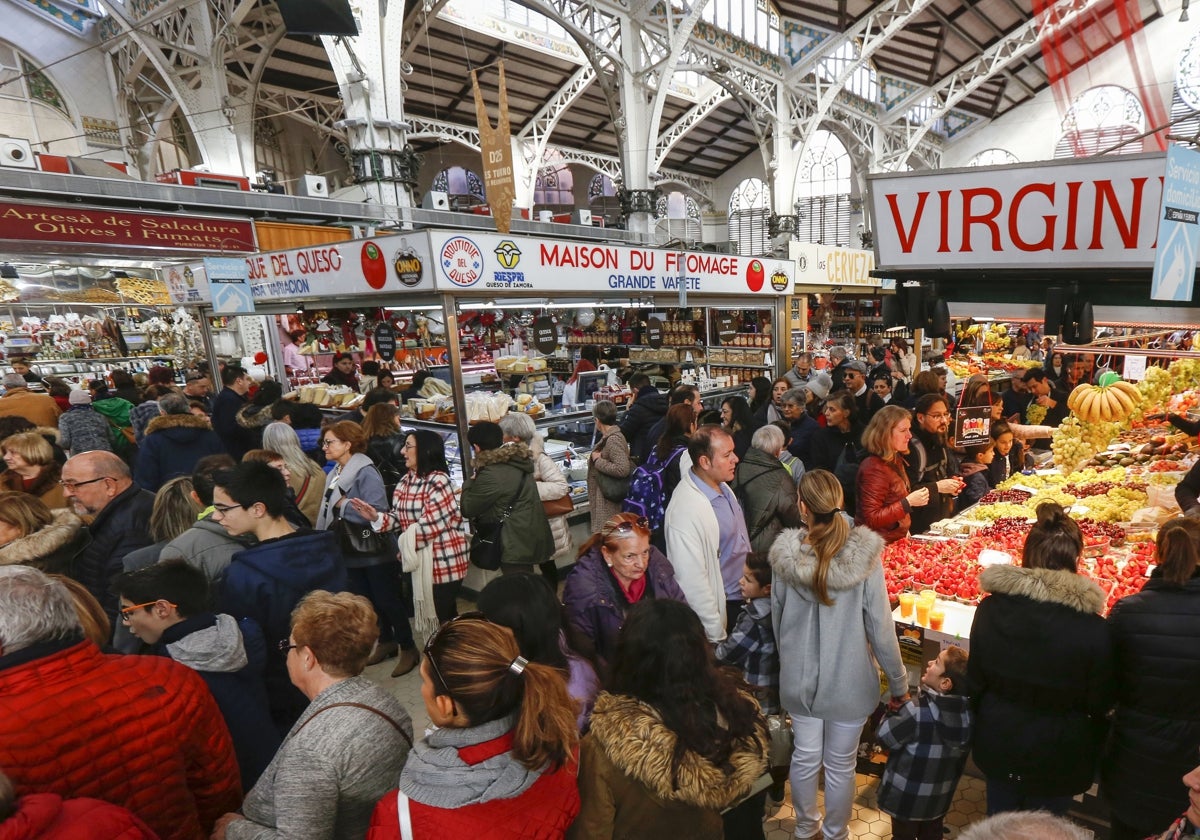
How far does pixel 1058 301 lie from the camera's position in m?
3.05

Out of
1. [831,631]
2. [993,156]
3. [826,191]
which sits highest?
[993,156]

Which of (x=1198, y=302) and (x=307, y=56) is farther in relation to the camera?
(x=307, y=56)

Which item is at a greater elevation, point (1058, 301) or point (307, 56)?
point (307, 56)

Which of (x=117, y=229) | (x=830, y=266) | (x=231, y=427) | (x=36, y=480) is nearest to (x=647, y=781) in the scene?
(x=36, y=480)

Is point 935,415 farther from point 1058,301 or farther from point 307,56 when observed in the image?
point 307,56

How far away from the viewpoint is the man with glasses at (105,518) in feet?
9.23

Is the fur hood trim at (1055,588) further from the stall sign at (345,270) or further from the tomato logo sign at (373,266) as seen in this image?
the tomato logo sign at (373,266)

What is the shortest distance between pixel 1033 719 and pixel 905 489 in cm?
157

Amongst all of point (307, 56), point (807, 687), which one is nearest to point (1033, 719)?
point (807, 687)

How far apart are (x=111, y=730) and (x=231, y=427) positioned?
4747mm

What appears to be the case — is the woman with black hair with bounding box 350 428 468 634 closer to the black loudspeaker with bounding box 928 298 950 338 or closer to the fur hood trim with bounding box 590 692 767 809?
the fur hood trim with bounding box 590 692 767 809

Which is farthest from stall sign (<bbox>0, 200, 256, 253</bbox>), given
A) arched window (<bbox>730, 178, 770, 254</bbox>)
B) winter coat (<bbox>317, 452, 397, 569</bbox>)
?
arched window (<bbox>730, 178, 770, 254</bbox>)

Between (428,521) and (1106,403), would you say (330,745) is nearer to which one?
(428,521)

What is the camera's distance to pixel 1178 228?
2371 mm
